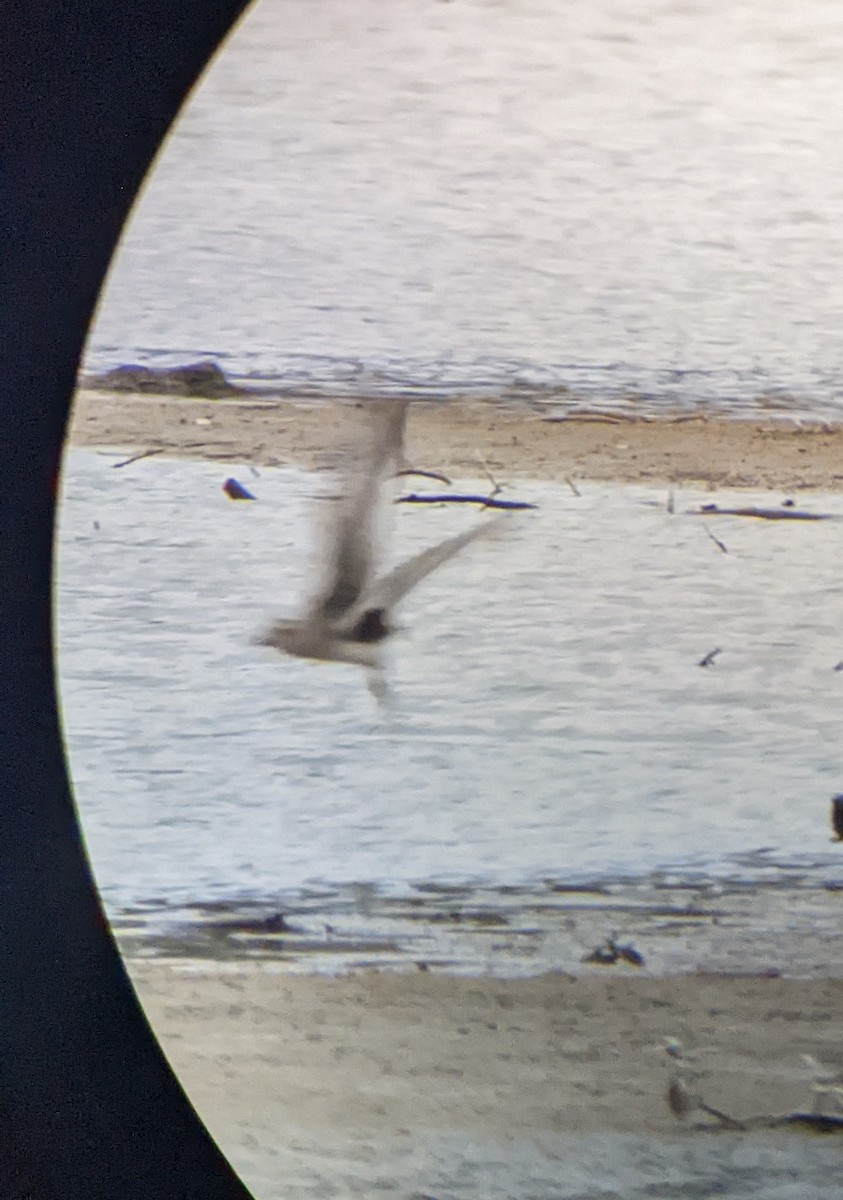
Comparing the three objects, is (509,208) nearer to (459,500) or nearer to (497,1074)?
(459,500)

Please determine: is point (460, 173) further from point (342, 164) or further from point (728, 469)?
point (728, 469)

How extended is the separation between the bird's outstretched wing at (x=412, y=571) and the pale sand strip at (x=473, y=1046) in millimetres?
165

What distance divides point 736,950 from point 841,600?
156 millimetres

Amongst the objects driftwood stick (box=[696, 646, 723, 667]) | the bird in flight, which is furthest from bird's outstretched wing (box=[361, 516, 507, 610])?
driftwood stick (box=[696, 646, 723, 667])

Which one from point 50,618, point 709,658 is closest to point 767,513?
point 709,658

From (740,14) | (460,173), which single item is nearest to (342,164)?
(460,173)

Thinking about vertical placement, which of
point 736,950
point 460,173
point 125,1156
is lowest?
point 125,1156

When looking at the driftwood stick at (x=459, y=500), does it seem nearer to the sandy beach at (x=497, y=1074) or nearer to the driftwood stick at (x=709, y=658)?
the driftwood stick at (x=709, y=658)

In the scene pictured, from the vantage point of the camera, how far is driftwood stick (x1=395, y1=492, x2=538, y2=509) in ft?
1.24

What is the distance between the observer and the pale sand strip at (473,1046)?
39 cm

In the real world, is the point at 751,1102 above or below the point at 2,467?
below

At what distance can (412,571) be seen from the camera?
38cm

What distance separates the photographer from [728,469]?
379mm

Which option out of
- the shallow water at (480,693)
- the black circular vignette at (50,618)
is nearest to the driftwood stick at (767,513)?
the shallow water at (480,693)
